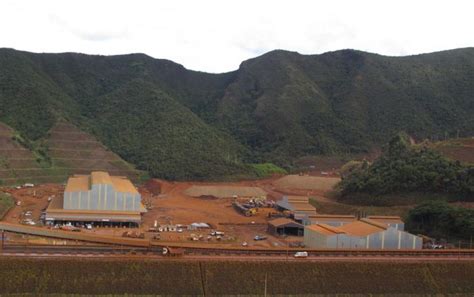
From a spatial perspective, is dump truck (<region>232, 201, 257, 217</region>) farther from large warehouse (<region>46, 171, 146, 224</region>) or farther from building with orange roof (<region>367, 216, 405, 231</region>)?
building with orange roof (<region>367, 216, 405, 231</region>)

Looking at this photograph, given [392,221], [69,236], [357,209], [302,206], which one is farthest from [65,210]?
[392,221]

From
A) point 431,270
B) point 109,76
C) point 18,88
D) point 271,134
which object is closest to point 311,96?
point 271,134

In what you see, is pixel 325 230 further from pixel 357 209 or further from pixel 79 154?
pixel 79 154

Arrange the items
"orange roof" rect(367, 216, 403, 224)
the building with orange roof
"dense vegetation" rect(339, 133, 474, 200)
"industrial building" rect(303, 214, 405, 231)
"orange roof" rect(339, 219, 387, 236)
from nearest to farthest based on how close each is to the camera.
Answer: "orange roof" rect(339, 219, 387, 236), the building with orange roof, "industrial building" rect(303, 214, 405, 231), "orange roof" rect(367, 216, 403, 224), "dense vegetation" rect(339, 133, 474, 200)

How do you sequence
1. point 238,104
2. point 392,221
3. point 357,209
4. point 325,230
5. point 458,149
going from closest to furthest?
1. point 325,230
2. point 392,221
3. point 357,209
4. point 458,149
5. point 238,104

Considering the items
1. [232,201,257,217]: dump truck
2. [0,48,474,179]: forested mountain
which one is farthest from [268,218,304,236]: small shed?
[0,48,474,179]: forested mountain

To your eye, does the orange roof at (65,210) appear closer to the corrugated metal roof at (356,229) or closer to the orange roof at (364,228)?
the corrugated metal roof at (356,229)

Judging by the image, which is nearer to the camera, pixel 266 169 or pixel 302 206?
pixel 302 206
